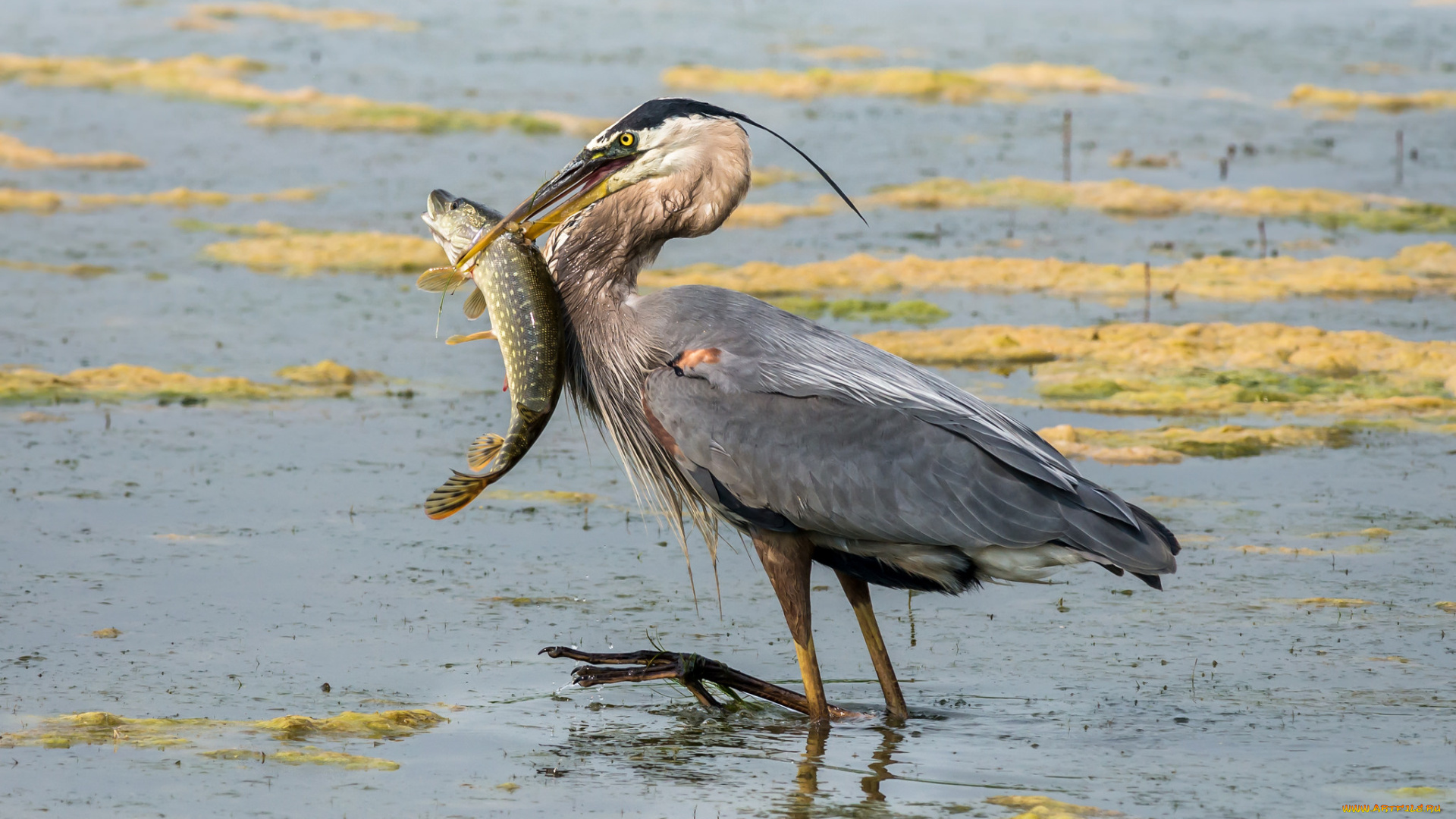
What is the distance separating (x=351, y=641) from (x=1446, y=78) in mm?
23775

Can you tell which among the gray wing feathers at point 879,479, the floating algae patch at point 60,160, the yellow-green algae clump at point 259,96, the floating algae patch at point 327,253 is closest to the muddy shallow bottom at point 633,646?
the gray wing feathers at point 879,479

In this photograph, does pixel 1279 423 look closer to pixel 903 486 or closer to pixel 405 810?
pixel 903 486

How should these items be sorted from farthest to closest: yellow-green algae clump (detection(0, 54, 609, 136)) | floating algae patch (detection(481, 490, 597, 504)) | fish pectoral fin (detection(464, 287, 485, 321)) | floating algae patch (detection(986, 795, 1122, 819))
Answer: yellow-green algae clump (detection(0, 54, 609, 136)), floating algae patch (detection(481, 490, 597, 504)), fish pectoral fin (detection(464, 287, 485, 321)), floating algae patch (detection(986, 795, 1122, 819))

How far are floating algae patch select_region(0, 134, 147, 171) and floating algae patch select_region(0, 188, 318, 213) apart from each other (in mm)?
1596

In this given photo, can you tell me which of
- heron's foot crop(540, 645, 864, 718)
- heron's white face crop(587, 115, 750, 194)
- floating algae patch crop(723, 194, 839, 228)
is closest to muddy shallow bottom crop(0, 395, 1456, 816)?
heron's foot crop(540, 645, 864, 718)

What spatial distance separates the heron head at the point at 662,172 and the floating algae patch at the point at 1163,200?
11081 millimetres

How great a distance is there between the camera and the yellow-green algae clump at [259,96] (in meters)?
22.0

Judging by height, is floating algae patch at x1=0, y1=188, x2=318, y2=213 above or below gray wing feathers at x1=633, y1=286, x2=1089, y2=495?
above

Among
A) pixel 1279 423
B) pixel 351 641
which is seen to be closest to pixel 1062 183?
pixel 1279 423

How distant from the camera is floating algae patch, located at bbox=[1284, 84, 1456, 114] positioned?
23859 mm

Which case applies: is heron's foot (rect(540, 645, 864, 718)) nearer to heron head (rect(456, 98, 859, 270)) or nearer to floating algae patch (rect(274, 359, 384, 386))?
heron head (rect(456, 98, 859, 270))

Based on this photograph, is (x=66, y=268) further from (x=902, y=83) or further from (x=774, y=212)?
(x=902, y=83)

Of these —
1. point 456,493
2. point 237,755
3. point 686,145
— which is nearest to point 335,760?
point 237,755

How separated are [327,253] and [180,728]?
9.58 meters
